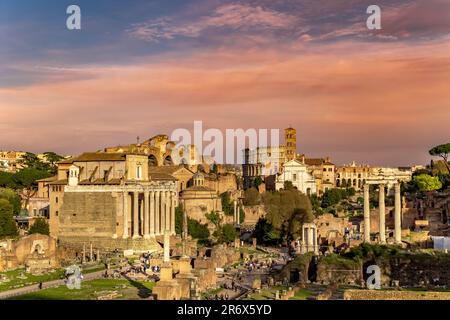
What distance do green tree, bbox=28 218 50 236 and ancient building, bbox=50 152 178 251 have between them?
754mm

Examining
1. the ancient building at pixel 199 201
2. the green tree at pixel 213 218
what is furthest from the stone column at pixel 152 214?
the green tree at pixel 213 218

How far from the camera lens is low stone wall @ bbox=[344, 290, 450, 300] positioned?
3584cm

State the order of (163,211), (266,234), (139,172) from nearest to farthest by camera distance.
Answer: (163,211)
(139,172)
(266,234)

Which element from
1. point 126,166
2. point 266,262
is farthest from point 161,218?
point 266,262

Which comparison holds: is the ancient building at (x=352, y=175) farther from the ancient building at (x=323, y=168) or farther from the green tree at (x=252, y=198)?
→ the green tree at (x=252, y=198)

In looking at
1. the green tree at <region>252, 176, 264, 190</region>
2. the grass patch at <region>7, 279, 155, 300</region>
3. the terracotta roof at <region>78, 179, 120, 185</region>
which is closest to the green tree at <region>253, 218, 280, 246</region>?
the terracotta roof at <region>78, 179, 120, 185</region>

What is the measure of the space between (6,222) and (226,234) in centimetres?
1642

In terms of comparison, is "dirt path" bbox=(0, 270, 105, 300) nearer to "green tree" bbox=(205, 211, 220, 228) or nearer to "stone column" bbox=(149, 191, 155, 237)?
"stone column" bbox=(149, 191, 155, 237)

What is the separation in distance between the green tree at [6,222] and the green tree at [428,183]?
46.4 meters

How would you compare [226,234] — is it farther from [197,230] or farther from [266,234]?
[266,234]

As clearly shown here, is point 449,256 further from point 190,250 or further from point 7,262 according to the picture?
point 7,262

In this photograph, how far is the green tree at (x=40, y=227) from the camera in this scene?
56850 mm

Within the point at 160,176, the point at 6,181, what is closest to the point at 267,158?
the point at 160,176

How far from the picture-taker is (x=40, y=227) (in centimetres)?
5722
